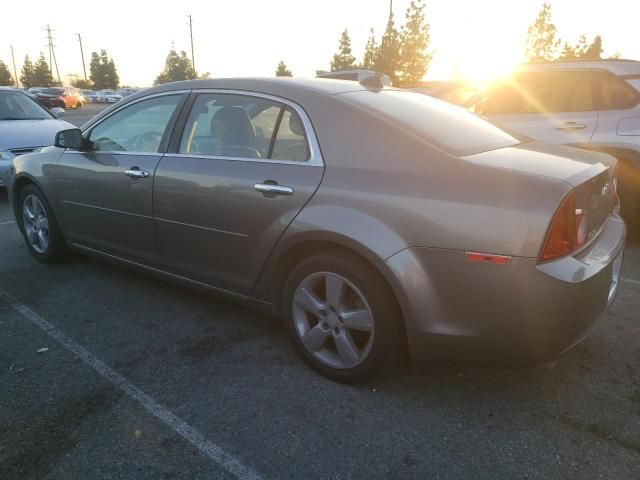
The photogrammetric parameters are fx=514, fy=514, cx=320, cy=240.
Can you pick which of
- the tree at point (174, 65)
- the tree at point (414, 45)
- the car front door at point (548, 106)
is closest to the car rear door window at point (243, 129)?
the car front door at point (548, 106)

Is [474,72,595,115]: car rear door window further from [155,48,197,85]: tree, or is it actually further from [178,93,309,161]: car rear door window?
[155,48,197,85]: tree

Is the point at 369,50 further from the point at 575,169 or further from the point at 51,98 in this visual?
the point at 575,169

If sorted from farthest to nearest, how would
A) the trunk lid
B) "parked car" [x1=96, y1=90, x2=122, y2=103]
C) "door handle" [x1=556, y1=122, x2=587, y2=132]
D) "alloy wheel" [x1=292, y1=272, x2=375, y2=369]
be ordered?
"parked car" [x1=96, y1=90, x2=122, y2=103] → "door handle" [x1=556, y1=122, x2=587, y2=132] → "alloy wheel" [x1=292, y1=272, x2=375, y2=369] → the trunk lid

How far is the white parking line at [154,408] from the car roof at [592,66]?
497cm

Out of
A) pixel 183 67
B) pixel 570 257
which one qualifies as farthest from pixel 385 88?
pixel 183 67

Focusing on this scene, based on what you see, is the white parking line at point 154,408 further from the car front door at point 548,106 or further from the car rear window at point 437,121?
the car front door at point 548,106

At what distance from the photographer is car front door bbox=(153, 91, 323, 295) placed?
9.05 ft

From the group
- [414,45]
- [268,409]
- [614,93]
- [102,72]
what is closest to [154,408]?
[268,409]

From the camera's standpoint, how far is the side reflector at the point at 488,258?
2.12 m

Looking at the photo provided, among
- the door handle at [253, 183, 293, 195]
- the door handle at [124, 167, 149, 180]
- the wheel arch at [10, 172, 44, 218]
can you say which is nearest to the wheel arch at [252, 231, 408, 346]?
the door handle at [253, 183, 293, 195]

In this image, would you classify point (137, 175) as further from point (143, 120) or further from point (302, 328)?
point (302, 328)

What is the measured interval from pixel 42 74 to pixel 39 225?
9917 cm

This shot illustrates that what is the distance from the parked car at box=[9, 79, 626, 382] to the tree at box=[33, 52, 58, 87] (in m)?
96.4

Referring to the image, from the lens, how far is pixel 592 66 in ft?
16.9
